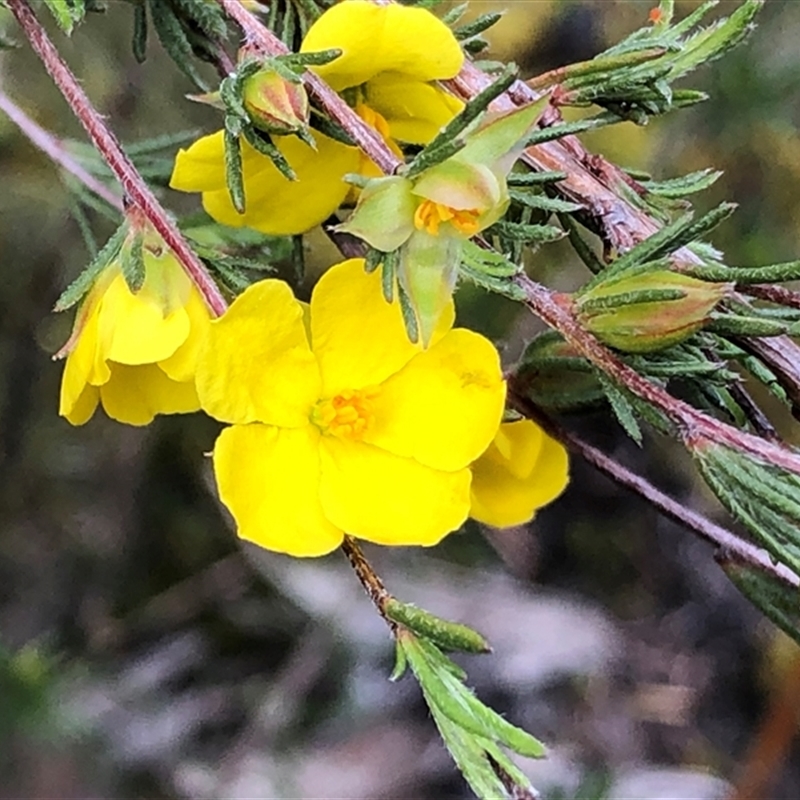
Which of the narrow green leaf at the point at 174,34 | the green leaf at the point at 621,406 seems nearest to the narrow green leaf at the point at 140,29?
the narrow green leaf at the point at 174,34

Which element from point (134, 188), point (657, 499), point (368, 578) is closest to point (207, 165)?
point (134, 188)

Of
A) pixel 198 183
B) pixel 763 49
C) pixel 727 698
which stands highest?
pixel 198 183

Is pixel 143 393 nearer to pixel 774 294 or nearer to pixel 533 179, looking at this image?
pixel 533 179

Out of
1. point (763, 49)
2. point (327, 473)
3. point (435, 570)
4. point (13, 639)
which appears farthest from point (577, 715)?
point (327, 473)

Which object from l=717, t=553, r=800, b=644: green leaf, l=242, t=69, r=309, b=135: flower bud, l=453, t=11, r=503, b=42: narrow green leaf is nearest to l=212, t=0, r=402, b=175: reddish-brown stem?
l=242, t=69, r=309, b=135: flower bud

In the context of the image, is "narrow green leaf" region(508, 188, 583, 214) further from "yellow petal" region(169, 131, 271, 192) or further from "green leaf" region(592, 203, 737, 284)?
"yellow petal" region(169, 131, 271, 192)

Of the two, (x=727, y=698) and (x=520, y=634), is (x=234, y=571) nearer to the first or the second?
(x=520, y=634)
